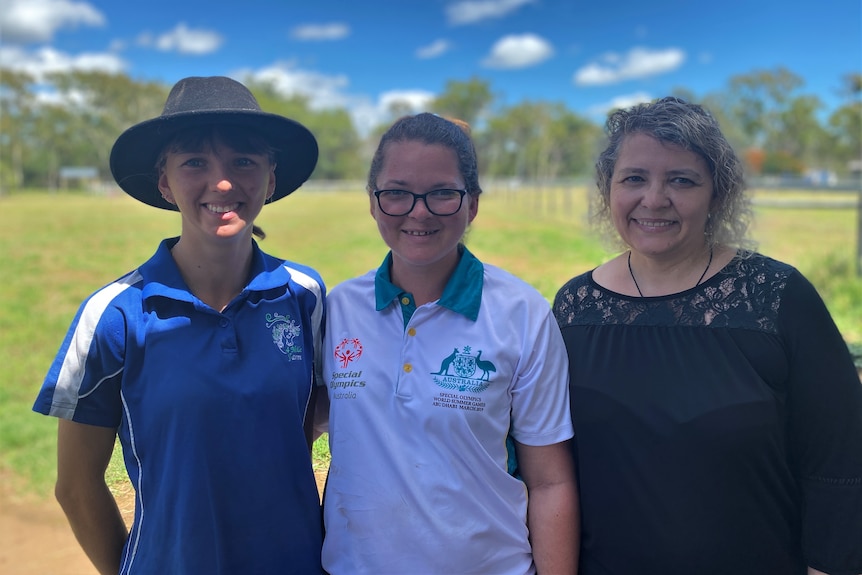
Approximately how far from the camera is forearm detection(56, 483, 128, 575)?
193cm

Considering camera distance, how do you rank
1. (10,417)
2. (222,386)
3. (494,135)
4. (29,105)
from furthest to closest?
(29,105)
(494,135)
(10,417)
(222,386)

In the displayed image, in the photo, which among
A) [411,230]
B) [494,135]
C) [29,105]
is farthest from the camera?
[29,105]

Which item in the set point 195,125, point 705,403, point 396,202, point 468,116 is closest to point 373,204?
point 396,202

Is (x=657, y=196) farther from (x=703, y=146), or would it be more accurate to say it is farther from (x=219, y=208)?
(x=219, y=208)

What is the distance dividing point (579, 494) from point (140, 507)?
1331 millimetres

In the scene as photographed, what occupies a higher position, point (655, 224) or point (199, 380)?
point (655, 224)

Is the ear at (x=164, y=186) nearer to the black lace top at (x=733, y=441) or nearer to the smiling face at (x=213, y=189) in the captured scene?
the smiling face at (x=213, y=189)

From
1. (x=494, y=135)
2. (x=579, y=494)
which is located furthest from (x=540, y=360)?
(x=494, y=135)

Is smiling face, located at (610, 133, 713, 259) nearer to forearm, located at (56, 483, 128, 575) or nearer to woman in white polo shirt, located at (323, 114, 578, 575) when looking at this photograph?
woman in white polo shirt, located at (323, 114, 578, 575)

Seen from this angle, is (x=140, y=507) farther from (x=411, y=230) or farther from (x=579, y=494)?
(x=579, y=494)

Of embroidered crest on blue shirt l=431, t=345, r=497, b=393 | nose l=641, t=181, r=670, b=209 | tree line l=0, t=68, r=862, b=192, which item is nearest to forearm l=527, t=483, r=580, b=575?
embroidered crest on blue shirt l=431, t=345, r=497, b=393

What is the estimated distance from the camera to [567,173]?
5006 cm

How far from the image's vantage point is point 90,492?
193 cm

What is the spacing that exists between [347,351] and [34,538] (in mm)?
3788
